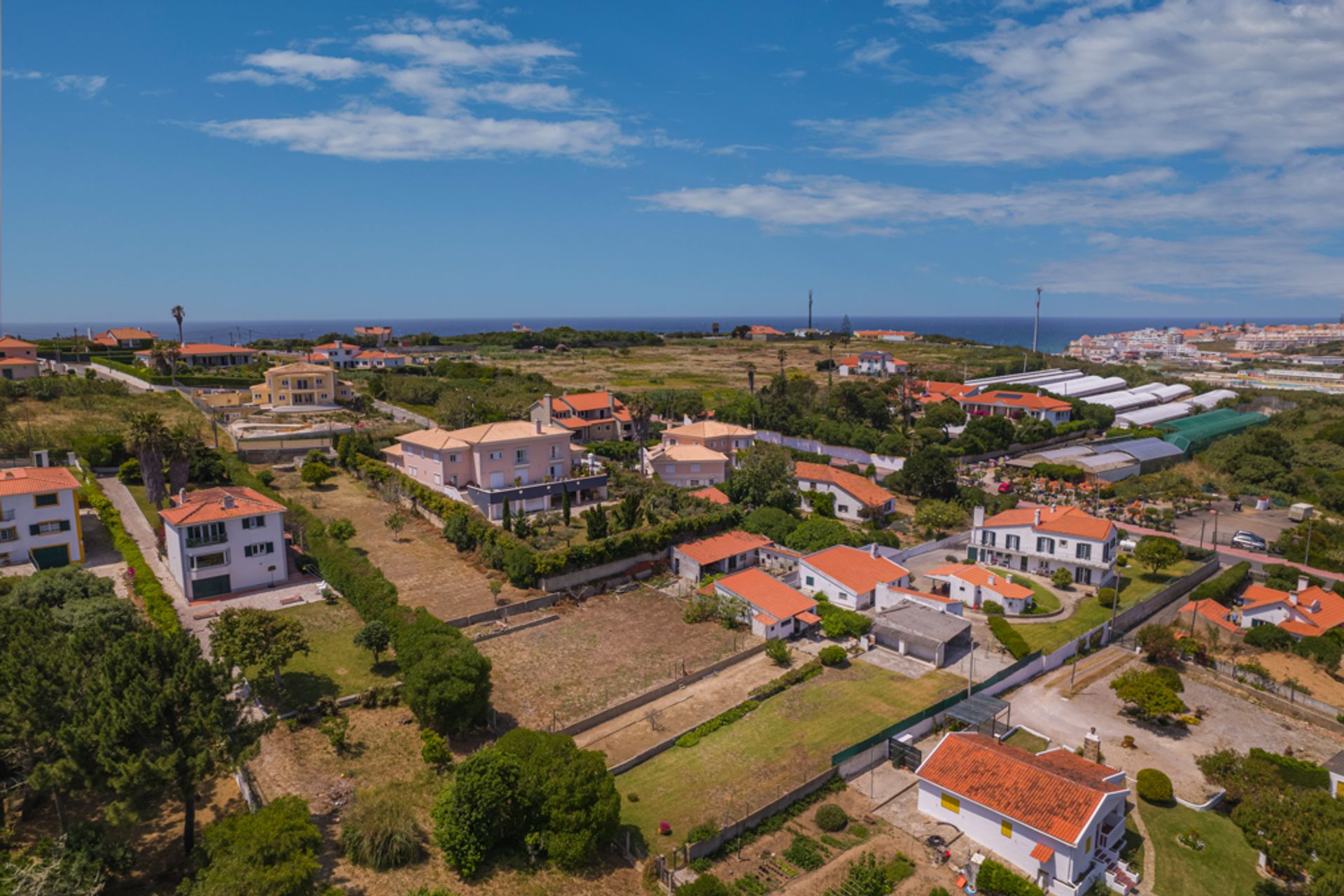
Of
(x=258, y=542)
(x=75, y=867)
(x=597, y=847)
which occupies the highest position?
(x=258, y=542)

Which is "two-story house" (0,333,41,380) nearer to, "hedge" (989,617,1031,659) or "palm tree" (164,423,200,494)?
"palm tree" (164,423,200,494)

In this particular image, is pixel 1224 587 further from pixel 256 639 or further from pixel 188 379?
pixel 188 379

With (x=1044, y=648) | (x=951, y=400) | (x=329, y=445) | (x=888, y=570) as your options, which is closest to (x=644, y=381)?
(x=951, y=400)

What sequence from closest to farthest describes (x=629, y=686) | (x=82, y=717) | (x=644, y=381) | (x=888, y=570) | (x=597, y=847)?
1. (x=82, y=717)
2. (x=597, y=847)
3. (x=629, y=686)
4. (x=888, y=570)
5. (x=644, y=381)

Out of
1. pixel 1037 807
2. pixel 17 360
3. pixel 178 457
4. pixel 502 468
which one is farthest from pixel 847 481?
pixel 17 360

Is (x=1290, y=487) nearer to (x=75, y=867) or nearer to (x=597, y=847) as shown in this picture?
(x=597, y=847)

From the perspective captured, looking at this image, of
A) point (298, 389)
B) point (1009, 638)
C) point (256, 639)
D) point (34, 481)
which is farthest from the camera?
point (298, 389)
